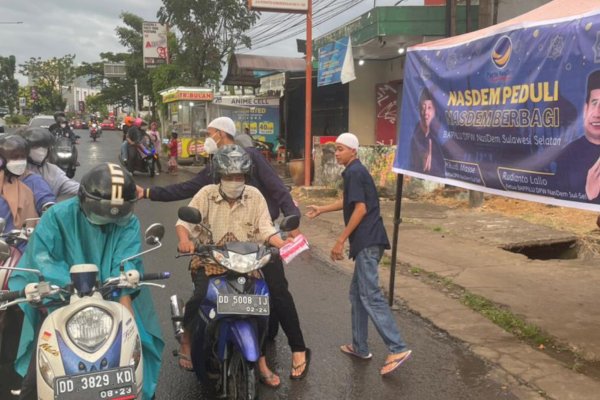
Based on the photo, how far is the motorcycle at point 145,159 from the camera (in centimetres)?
1747

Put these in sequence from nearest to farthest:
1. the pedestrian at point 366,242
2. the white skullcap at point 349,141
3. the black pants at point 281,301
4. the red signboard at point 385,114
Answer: the black pants at point 281,301 → the pedestrian at point 366,242 → the white skullcap at point 349,141 → the red signboard at point 385,114

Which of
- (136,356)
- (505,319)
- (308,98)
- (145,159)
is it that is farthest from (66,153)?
(136,356)

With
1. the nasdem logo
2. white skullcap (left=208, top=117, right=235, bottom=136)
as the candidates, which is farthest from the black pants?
the nasdem logo

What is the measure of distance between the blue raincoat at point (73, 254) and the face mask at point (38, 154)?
197 centimetres

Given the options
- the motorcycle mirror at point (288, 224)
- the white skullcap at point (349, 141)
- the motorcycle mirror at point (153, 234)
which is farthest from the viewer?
the white skullcap at point (349, 141)

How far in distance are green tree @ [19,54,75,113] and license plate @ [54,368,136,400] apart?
308 ft

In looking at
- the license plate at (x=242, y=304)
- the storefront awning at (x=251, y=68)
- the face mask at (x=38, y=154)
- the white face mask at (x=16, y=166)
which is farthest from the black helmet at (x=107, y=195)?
the storefront awning at (x=251, y=68)

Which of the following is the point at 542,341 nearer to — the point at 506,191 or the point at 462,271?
the point at 506,191

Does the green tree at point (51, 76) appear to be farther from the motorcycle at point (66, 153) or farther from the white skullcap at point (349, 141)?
the white skullcap at point (349, 141)

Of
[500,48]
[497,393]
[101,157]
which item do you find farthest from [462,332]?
[101,157]

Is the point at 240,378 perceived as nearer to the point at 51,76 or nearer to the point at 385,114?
the point at 385,114

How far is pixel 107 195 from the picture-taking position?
272 cm

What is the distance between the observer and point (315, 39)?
18.3 m

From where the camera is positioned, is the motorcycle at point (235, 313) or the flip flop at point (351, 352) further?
the flip flop at point (351, 352)
